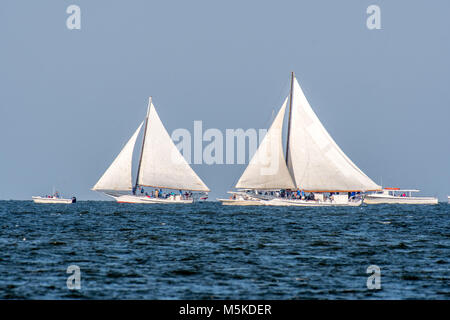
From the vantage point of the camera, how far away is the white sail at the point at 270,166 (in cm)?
10370

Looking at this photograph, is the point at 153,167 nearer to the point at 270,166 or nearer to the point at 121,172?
the point at 121,172

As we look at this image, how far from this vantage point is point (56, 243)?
40688 mm

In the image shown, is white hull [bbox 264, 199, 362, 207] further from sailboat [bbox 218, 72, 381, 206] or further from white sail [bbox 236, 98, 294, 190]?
white sail [bbox 236, 98, 294, 190]

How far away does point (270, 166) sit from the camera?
10431cm

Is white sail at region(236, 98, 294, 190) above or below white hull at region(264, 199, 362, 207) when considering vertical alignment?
above

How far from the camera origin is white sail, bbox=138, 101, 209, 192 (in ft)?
406

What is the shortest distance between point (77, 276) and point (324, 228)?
32.0 metres

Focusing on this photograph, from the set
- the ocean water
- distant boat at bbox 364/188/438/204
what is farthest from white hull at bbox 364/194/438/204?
the ocean water

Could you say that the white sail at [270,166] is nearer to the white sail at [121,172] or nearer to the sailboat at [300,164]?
the sailboat at [300,164]

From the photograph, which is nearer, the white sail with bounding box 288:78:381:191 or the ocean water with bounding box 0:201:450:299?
the ocean water with bounding box 0:201:450:299

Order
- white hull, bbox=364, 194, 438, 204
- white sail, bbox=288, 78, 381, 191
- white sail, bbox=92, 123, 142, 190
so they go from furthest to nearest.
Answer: white hull, bbox=364, 194, 438, 204 < white sail, bbox=92, 123, 142, 190 < white sail, bbox=288, 78, 381, 191

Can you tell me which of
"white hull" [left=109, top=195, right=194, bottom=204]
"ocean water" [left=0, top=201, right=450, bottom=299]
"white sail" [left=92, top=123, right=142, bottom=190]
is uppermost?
"white sail" [left=92, top=123, right=142, bottom=190]
